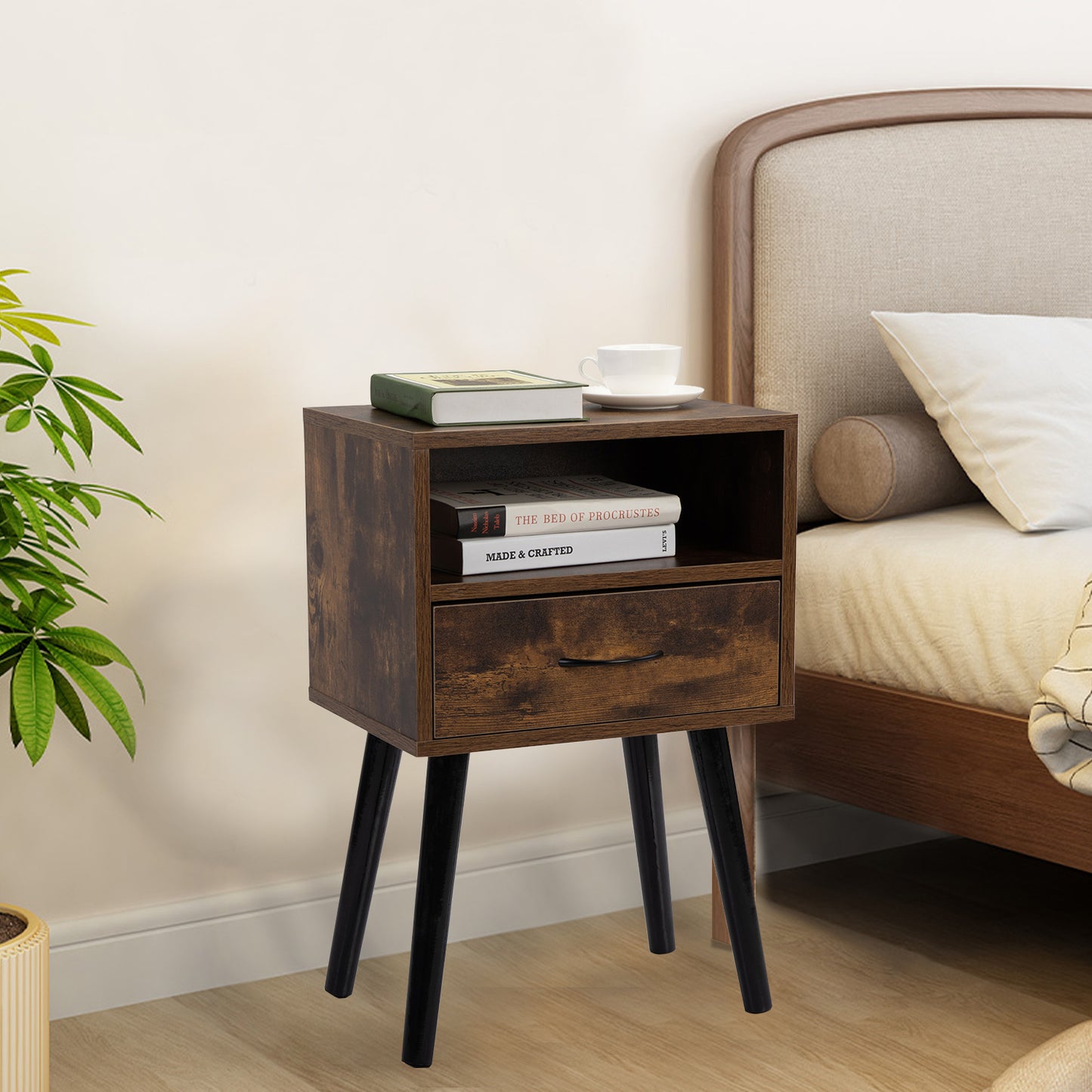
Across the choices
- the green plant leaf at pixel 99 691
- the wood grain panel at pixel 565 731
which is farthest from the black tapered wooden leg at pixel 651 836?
the green plant leaf at pixel 99 691

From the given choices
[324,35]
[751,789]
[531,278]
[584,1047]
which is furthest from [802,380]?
[584,1047]

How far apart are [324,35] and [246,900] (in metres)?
1.06

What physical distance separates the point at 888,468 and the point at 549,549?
1.89 ft

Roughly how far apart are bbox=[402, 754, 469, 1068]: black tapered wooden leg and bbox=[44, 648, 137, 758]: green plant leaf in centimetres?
31

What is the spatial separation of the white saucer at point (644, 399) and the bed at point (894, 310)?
0.37 meters

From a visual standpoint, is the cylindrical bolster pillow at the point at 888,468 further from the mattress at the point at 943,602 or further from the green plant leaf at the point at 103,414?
the green plant leaf at the point at 103,414

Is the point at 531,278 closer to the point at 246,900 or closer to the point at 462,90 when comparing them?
the point at 462,90

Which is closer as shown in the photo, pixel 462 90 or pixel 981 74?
pixel 462 90

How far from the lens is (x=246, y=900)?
6.29 ft

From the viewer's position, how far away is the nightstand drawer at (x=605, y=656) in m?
1.49

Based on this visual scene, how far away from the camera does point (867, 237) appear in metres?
2.07

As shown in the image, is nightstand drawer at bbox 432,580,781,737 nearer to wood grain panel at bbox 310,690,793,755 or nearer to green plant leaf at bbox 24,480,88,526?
wood grain panel at bbox 310,690,793,755

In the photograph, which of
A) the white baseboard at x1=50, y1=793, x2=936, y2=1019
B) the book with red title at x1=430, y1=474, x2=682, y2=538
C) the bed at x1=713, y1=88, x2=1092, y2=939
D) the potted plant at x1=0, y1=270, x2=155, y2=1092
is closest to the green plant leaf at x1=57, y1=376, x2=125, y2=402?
the potted plant at x1=0, y1=270, x2=155, y2=1092

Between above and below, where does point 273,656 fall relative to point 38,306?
below
